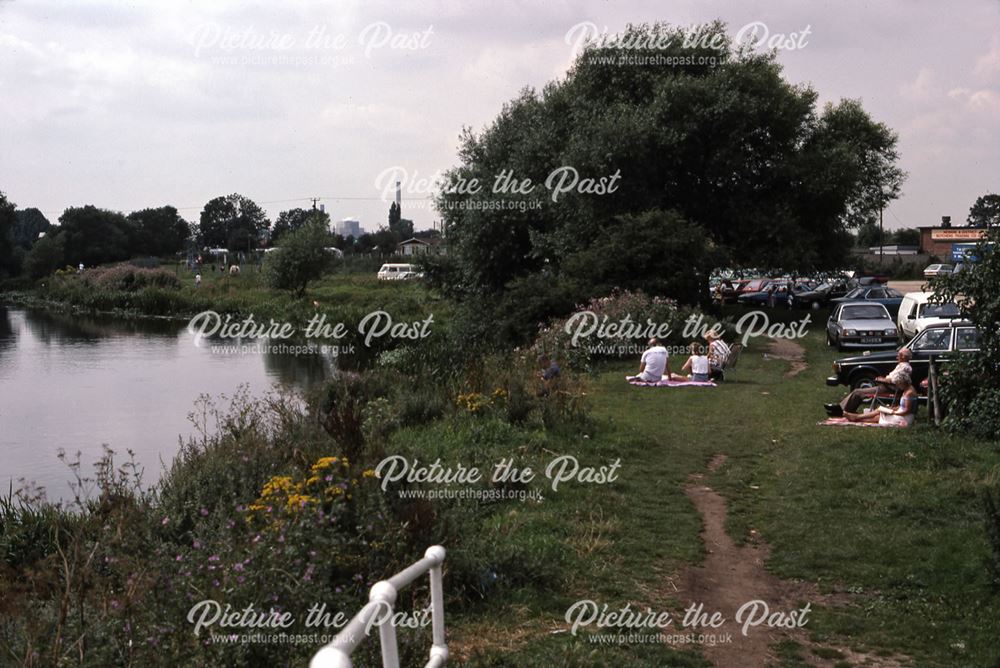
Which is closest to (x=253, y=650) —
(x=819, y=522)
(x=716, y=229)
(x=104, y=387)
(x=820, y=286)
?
(x=819, y=522)

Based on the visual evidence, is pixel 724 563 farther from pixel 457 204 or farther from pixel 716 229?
pixel 457 204

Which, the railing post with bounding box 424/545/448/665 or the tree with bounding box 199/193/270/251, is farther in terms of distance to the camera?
the tree with bounding box 199/193/270/251

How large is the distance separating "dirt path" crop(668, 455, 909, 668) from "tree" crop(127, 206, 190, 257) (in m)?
119

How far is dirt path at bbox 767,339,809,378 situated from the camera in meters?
25.7

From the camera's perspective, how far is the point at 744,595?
322 inches

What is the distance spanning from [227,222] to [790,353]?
131 metres

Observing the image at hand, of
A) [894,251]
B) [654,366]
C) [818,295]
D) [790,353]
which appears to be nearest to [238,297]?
[818,295]

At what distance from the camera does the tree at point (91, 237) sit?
109 m

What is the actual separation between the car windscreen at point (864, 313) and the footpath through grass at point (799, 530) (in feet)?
46.4

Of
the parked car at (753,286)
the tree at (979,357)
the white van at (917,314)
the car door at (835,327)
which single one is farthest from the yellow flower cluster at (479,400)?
the parked car at (753,286)

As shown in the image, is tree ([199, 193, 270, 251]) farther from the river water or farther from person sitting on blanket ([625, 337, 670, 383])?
person sitting on blanket ([625, 337, 670, 383])

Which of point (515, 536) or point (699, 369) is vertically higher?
point (699, 369)

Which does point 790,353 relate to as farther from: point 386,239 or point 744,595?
point 386,239

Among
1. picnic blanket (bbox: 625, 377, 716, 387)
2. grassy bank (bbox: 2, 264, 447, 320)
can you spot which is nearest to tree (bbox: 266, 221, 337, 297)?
grassy bank (bbox: 2, 264, 447, 320)
